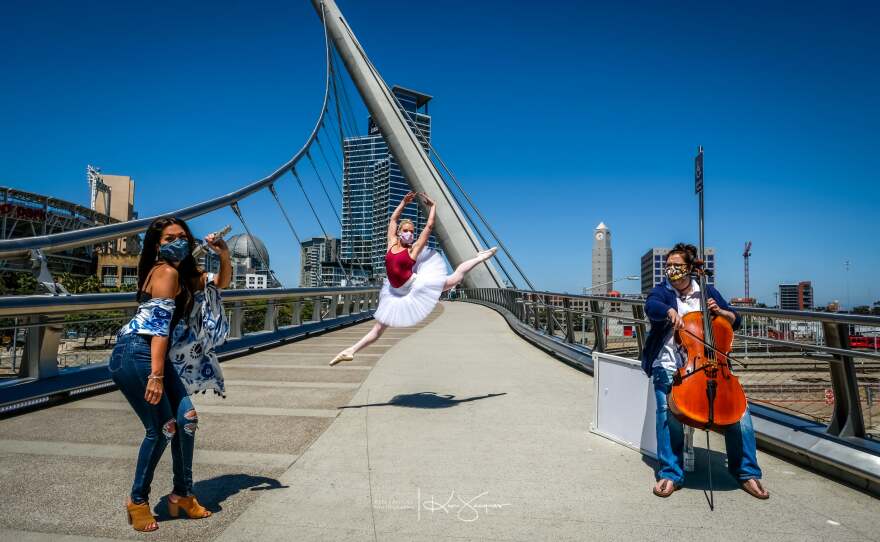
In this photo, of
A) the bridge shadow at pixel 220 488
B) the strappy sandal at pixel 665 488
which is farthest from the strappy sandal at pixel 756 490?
the bridge shadow at pixel 220 488

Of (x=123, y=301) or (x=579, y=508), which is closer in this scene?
(x=579, y=508)

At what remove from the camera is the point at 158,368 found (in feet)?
9.76

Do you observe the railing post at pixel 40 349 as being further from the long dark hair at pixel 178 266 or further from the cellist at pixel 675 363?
the cellist at pixel 675 363

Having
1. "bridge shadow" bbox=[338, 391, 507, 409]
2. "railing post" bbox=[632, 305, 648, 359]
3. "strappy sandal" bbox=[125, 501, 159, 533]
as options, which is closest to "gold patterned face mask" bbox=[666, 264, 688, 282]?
"bridge shadow" bbox=[338, 391, 507, 409]

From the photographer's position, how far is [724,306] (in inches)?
149

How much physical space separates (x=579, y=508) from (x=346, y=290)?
15.3 m

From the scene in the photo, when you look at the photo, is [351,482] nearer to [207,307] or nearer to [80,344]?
[207,307]

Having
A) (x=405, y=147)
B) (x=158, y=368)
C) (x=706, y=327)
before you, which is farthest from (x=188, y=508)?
(x=405, y=147)

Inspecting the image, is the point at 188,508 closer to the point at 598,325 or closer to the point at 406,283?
the point at 406,283

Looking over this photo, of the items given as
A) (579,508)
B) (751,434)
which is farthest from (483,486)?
(751,434)

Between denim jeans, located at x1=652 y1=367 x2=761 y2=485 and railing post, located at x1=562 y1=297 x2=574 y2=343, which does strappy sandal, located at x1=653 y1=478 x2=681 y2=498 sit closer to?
denim jeans, located at x1=652 y1=367 x2=761 y2=485

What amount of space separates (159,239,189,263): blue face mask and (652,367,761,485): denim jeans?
309 cm

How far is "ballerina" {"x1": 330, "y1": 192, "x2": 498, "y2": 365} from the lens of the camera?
685 cm

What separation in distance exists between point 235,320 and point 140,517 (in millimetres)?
8498
